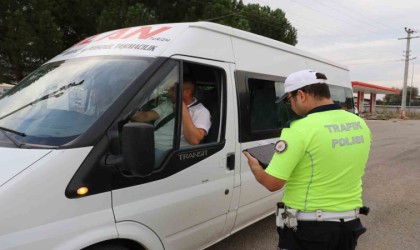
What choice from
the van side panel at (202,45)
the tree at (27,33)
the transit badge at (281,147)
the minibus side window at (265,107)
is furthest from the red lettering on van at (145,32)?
the tree at (27,33)

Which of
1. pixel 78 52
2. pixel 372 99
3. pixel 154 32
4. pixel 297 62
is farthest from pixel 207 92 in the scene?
pixel 372 99

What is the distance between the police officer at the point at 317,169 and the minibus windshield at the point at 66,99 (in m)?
1.10

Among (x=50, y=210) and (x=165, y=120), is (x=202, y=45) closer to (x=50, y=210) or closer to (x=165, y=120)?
(x=165, y=120)

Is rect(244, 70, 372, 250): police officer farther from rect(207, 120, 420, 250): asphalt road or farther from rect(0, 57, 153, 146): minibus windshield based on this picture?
rect(207, 120, 420, 250): asphalt road

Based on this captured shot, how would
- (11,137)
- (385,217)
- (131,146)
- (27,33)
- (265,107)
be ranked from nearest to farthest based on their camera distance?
1. (131,146)
2. (11,137)
3. (265,107)
4. (385,217)
5. (27,33)

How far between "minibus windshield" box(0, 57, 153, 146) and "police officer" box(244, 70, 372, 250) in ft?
3.62

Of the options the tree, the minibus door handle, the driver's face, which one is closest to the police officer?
the driver's face

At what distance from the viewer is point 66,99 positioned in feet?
9.12

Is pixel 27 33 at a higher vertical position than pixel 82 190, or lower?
higher

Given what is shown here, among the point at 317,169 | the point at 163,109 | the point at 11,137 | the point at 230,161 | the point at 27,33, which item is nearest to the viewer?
the point at 317,169

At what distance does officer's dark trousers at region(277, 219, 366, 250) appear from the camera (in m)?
2.32

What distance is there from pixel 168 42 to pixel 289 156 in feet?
4.63

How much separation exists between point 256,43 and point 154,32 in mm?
1281

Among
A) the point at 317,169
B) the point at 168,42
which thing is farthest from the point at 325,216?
the point at 168,42
